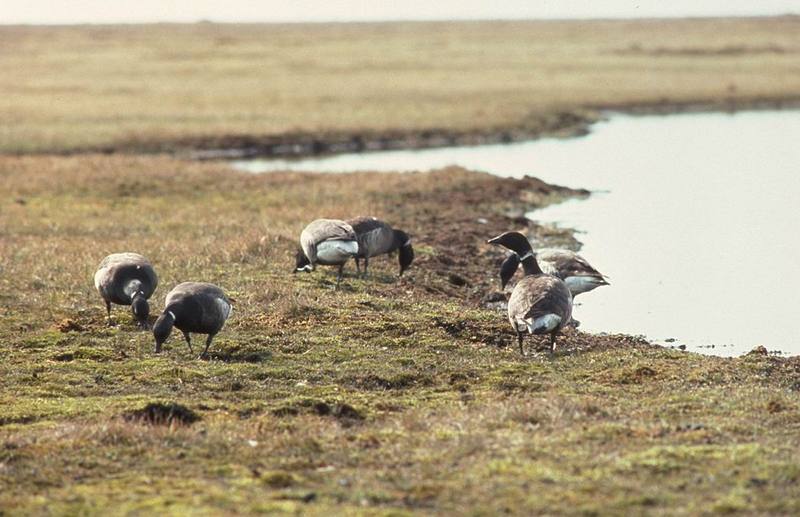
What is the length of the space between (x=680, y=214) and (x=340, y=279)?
16.8m

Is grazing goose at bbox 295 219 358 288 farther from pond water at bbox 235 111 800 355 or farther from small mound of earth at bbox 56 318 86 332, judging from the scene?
small mound of earth at bbox 56 318 86 332

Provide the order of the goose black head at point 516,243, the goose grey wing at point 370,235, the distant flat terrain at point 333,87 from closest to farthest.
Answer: the goose black head at point 516,243 < the goose grey wing at point 370,235 < the distant flat terrain at point 333,87

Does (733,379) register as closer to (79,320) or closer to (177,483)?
(177,483)

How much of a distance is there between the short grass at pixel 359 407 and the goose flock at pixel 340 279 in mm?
524

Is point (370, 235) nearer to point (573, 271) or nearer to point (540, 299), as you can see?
point (573, 271)

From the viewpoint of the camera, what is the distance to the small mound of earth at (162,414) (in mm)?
12648

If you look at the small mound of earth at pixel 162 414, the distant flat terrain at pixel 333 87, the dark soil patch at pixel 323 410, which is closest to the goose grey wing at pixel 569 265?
the dark soil patch at pixel 323 410

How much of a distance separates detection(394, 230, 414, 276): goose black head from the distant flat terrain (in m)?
30.7

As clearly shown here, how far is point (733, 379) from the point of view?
1486cm

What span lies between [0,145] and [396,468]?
43.3m

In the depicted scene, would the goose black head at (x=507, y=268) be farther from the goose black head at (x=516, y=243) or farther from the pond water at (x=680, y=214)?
the goose black head at (x=516, y=243)

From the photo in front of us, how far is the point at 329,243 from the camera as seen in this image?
20922 millimetres

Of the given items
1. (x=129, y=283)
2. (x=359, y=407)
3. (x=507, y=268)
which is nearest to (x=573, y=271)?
(x=507, y=268)

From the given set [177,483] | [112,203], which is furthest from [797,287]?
[112,203]
